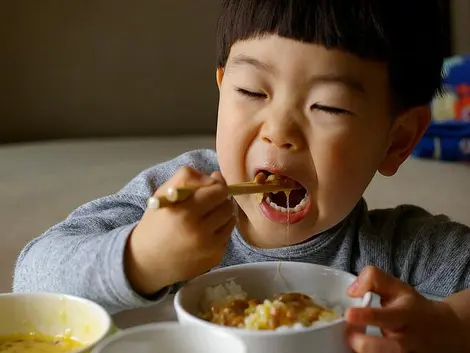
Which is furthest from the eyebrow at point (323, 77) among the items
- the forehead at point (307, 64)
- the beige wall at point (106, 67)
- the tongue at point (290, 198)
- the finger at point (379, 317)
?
the beige wall at point (106, 67)

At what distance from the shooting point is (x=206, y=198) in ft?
1.72

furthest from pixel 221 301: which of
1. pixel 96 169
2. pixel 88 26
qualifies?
pixel 88 26

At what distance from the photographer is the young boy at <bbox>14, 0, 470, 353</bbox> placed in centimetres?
55

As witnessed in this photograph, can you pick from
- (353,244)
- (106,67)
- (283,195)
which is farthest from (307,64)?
(106,67)

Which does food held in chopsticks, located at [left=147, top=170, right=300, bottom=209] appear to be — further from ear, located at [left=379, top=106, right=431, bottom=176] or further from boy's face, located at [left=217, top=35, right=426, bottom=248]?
ear, located at [left=379, top=106, right=431, bottom=176]

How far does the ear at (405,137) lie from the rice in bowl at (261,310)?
241 mm

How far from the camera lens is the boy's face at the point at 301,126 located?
63 cm

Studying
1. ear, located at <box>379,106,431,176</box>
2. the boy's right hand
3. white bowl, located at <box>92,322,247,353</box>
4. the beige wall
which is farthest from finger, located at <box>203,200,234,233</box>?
the beige wall

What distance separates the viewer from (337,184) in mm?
667

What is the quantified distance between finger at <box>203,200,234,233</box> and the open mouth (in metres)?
0.10

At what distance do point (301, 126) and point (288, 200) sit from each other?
79 mm

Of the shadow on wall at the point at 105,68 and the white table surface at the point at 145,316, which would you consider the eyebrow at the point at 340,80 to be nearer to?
the white table surface at the point at 145,316

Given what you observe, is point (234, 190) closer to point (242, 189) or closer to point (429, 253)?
point (242, 189)

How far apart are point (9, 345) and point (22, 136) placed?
5.15 ft
